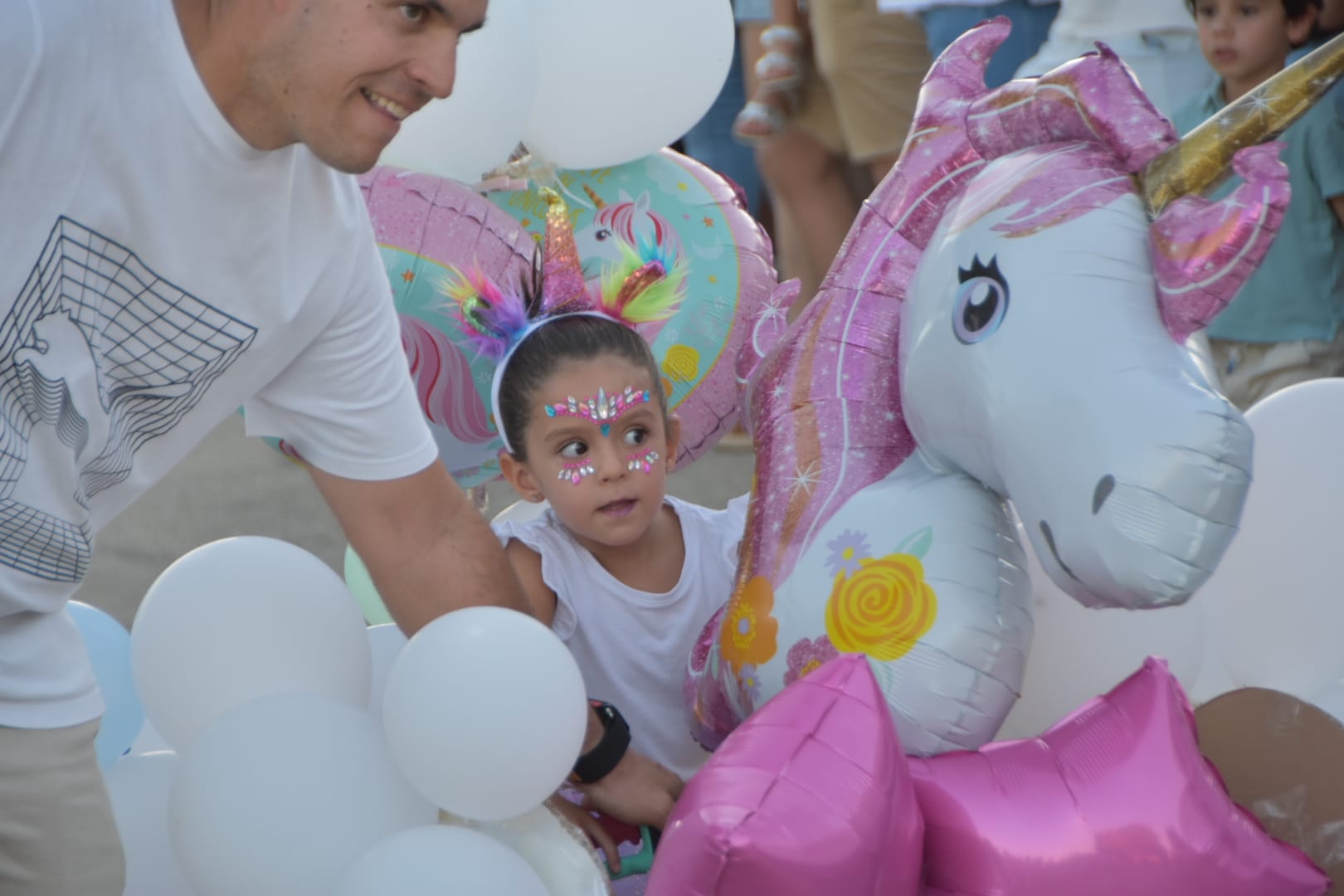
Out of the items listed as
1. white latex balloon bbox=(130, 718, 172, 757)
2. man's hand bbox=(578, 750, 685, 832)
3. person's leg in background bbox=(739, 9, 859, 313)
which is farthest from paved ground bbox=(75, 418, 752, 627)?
man's hand bbox=(578, 750, 685, 832)

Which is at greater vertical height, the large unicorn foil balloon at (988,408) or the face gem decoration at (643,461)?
the large unicorn foil balloon at (988,408)

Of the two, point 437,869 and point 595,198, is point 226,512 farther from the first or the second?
point 437,869

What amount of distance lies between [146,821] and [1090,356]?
109 cm

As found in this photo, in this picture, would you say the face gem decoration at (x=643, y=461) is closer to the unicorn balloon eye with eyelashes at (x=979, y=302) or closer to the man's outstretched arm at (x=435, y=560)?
the man's outstretched arm at (x=435, y=560)

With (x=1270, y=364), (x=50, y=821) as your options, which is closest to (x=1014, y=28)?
(x=1270, y=364)

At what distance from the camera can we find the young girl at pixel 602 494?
197cm

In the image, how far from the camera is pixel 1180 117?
292 cm

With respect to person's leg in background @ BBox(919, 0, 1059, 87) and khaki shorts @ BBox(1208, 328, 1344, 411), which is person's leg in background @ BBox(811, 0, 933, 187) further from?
khaki shorts @ BBox(1208, 328, 1344, 411)

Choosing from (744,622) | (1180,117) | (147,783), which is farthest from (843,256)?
(1180,117)

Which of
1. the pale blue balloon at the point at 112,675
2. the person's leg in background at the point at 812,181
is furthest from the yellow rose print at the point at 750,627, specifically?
the person's leg in background at the point at 812,181

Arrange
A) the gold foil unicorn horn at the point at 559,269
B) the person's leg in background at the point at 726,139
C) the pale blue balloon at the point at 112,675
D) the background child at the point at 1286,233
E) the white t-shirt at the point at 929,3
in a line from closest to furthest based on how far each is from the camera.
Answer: the pale blue balloon at the point at 112,675 → the gold foil unicorn horn at the point at 559,269 → the background child at the point at 1286,233 → the white t-shirt at the point at 929,3 → the person's leg in background at the point at 726,139

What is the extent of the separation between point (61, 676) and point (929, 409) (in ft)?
2.93

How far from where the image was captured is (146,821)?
1.70m

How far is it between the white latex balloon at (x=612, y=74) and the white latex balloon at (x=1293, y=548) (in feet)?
3.15
